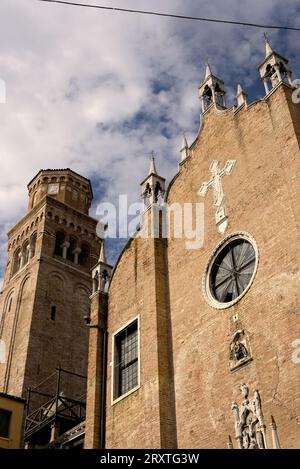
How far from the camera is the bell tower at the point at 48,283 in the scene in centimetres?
3306

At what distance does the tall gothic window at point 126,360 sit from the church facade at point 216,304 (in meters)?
0.04

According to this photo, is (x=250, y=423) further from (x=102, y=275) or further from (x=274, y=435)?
(x=102, y=275)

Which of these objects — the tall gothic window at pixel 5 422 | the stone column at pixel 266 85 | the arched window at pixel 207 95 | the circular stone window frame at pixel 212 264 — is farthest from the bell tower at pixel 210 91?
the tall gothic window at pixel 5 422

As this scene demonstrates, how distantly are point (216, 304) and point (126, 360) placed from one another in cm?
400

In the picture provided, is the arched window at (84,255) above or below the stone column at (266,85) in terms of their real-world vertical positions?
above

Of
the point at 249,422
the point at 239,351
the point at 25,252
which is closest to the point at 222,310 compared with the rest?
the point at 239,351

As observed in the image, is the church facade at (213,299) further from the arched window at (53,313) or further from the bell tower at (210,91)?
the arched window at (53,313)

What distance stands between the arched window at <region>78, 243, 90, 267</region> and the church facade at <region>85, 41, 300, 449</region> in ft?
64.2

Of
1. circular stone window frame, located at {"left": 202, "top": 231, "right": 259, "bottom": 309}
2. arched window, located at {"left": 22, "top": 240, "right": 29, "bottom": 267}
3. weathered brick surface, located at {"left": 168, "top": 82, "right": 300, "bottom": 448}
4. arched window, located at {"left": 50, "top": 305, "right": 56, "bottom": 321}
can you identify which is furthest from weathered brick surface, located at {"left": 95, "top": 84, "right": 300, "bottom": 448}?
arched window, located at {"left": 22, "top": 240, "right": 29, "bottom": 267}

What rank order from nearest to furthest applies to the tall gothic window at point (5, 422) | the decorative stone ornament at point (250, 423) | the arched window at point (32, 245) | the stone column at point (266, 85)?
the decorative stone ornament at point (250, 423) < the stone column at point (266, 85) < the tall gothic window at point (5, 422) < the arched window at point (32, 245)

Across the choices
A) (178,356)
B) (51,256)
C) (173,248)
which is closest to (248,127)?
(173,248)

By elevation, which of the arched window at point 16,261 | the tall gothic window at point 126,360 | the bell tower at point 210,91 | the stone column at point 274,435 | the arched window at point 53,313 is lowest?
the stone column at point 274,435

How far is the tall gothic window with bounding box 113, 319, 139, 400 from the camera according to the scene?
692 inches

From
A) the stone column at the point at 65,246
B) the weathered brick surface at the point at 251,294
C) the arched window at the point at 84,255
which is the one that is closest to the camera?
the weathered brick surface at the point at 251,294
